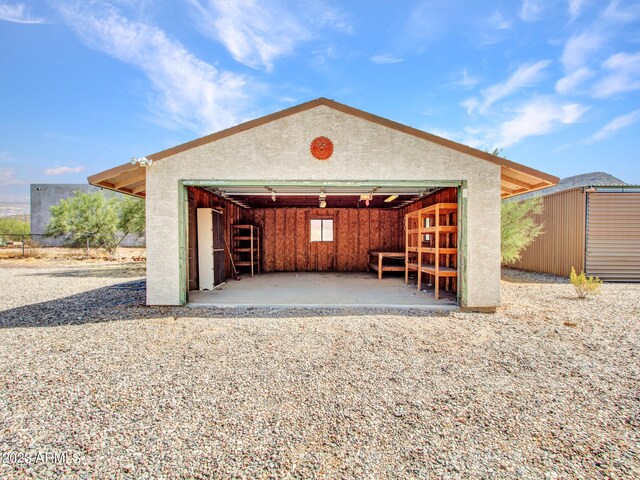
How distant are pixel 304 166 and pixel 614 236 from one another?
11634 millimetres

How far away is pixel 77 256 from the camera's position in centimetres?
2009

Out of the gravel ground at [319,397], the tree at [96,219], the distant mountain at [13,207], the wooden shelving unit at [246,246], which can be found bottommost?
the gravel ground at [319,397]

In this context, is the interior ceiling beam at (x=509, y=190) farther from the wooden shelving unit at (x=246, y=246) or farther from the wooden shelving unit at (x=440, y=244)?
the wooden shelving unit at (x=246, y=246)

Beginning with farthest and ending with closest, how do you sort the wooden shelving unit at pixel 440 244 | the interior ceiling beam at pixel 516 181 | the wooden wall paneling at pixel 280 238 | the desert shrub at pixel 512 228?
the wooden wall paneling at pixel 280 238 → the desert shrub at pixel 512 228 → the interior ceiling beam at pixel 516 181 → the wooden shelving unit at pixel 440 244

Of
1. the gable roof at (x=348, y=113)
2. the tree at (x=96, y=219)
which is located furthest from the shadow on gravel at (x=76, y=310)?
the tree at (x=96, y=219)

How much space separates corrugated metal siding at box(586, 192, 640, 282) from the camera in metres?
11.8

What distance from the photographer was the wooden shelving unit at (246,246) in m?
13.3

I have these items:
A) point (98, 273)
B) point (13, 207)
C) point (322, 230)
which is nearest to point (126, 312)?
point (98, 273)

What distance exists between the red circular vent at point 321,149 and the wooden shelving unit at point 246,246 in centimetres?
670

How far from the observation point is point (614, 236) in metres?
11.9

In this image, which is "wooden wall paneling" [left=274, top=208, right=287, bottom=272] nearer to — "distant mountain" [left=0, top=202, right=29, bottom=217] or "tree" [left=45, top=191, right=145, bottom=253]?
"tree" [left=45, top=191, right=145, bottom=253]

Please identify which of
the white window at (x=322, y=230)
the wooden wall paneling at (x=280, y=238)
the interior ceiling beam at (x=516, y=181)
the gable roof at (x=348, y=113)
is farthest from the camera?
the white window at (x=322, y=230)

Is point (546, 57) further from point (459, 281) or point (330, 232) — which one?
point (330, 232)

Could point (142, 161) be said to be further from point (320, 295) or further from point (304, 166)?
point (320, 295)
